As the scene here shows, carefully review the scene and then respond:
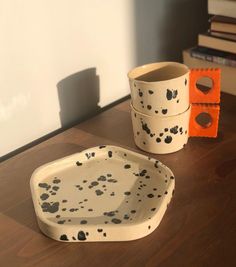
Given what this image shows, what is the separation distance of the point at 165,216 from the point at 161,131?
17cm

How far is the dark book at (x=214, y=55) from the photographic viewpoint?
907 mm

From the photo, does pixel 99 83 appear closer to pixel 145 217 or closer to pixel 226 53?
pixel 226 53

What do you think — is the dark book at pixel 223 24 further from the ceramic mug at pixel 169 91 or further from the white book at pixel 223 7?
the ceramic mug at pixel 169 91

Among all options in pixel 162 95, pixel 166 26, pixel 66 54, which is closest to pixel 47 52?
pixel 66 54

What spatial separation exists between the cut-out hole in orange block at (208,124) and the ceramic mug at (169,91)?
1 centimetres

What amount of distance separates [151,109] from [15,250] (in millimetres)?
308

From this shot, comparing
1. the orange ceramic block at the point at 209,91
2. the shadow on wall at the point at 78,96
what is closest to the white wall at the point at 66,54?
the shadow on wall at the point at 78,96

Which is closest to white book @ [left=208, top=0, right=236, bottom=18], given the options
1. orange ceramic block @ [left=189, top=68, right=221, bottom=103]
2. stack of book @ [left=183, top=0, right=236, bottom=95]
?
stack of book @ [left=183, top=0, right=236, bottom=95]

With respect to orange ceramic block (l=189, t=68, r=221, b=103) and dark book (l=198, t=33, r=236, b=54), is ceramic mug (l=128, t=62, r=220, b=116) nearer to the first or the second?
orange ceramic block (l=189, t=68, r=221, b=103)

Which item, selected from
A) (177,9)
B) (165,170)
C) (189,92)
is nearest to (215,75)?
(189,92)

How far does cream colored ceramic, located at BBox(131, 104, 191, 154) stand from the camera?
71 cm

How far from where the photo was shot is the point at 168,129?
717mm

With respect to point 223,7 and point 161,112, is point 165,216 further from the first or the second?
point 223,7

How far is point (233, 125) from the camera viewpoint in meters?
0.82
